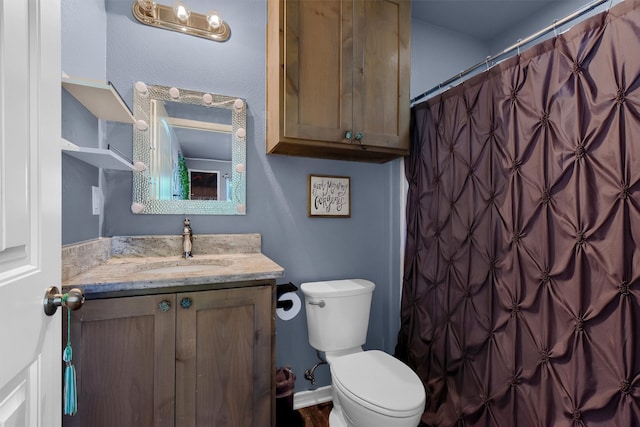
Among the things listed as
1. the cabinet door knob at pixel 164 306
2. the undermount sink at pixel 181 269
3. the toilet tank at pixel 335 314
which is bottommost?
the toilet tank at pixel 335 314

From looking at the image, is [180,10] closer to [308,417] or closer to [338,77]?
[338,77]

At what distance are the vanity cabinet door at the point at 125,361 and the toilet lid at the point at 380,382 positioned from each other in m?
0.71

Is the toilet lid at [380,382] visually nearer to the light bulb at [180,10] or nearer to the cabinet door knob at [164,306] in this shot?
the cabinet door knob at [164,306]

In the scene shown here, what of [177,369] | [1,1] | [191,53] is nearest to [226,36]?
[191,53]

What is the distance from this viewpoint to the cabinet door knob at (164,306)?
3.40ft

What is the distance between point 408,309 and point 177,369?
4.37 feet

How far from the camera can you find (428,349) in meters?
1.67

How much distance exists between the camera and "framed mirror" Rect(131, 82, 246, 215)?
1.51m

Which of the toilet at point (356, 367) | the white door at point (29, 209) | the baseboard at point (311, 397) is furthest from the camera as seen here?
the baseboard at point (311, 397)

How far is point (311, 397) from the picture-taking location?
1.84m

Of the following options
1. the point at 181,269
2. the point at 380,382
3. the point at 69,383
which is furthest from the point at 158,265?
the point at 380,382

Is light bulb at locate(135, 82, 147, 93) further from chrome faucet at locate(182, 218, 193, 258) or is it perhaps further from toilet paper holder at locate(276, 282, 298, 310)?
toilet paper holder at locate(276, 282, 298, 310)

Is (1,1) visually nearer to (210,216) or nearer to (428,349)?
(210,216)

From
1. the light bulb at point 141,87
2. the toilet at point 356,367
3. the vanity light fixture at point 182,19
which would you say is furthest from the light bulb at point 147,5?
the toilet at point 356,367
